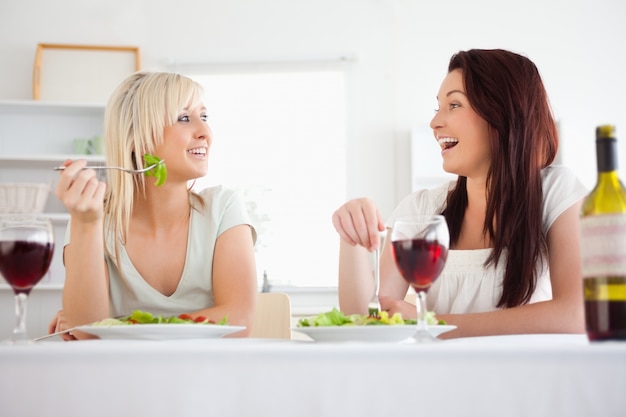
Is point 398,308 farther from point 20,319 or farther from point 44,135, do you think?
point 44,135

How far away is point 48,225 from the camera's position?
1.04 meters

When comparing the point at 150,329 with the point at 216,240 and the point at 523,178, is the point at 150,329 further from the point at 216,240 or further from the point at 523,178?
the point at 523,178

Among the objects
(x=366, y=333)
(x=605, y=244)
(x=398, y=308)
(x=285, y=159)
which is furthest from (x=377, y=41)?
(x=605, y=244)

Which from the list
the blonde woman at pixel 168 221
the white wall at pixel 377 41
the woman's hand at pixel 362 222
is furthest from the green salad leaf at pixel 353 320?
the white wall at pixel 377 41

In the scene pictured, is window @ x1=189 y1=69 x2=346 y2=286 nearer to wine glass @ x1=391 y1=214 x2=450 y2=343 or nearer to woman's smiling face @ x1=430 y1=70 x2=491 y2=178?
woman's smiling face @ x1=430 y1=70 x2=491 y2=178

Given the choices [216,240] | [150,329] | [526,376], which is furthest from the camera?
[216,240]

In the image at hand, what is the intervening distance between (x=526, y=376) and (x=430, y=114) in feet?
15.7

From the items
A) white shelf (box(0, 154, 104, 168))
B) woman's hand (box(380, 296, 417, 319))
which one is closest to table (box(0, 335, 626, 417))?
woman's hand (box(380, 296, 417, 319))

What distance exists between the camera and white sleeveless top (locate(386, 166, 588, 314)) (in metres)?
1.78

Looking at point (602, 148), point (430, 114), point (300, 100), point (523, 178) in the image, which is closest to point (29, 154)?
point (300, 100)

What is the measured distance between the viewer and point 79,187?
4.00ft

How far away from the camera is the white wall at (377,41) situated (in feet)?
17.5

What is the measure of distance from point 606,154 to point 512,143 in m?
1.08

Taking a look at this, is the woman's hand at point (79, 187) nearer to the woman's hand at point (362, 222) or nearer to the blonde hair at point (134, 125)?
the woman's hand at point (362, 222)
